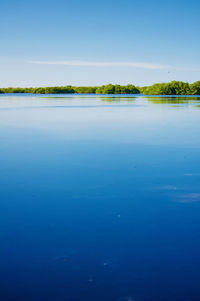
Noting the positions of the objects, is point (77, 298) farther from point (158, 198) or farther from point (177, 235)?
point (158, 198)

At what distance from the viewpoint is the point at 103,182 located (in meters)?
7.33

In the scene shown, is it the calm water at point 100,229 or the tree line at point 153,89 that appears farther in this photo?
the tree line at point 153,89

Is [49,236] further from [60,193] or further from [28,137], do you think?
[28,137]

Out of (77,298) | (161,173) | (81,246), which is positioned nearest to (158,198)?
(161,173)

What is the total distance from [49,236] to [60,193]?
6.65 feet

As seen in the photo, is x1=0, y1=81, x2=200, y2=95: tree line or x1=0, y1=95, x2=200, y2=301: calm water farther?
x1=0, y1=81, x2=200, y2=95: tree line

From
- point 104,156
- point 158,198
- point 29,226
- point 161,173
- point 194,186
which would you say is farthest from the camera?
point 104,156

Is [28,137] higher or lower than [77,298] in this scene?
higher

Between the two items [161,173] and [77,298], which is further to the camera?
[161,173]

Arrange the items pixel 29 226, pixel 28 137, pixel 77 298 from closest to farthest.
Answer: pixel 77 298 → pixel 29 226 → pixel 28 137

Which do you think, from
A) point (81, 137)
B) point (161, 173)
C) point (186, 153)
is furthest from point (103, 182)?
point (81, 137)

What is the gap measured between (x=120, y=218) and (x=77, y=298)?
7.05ft

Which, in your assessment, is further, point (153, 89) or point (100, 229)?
point (153, 89)

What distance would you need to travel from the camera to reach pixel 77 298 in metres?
3.25
